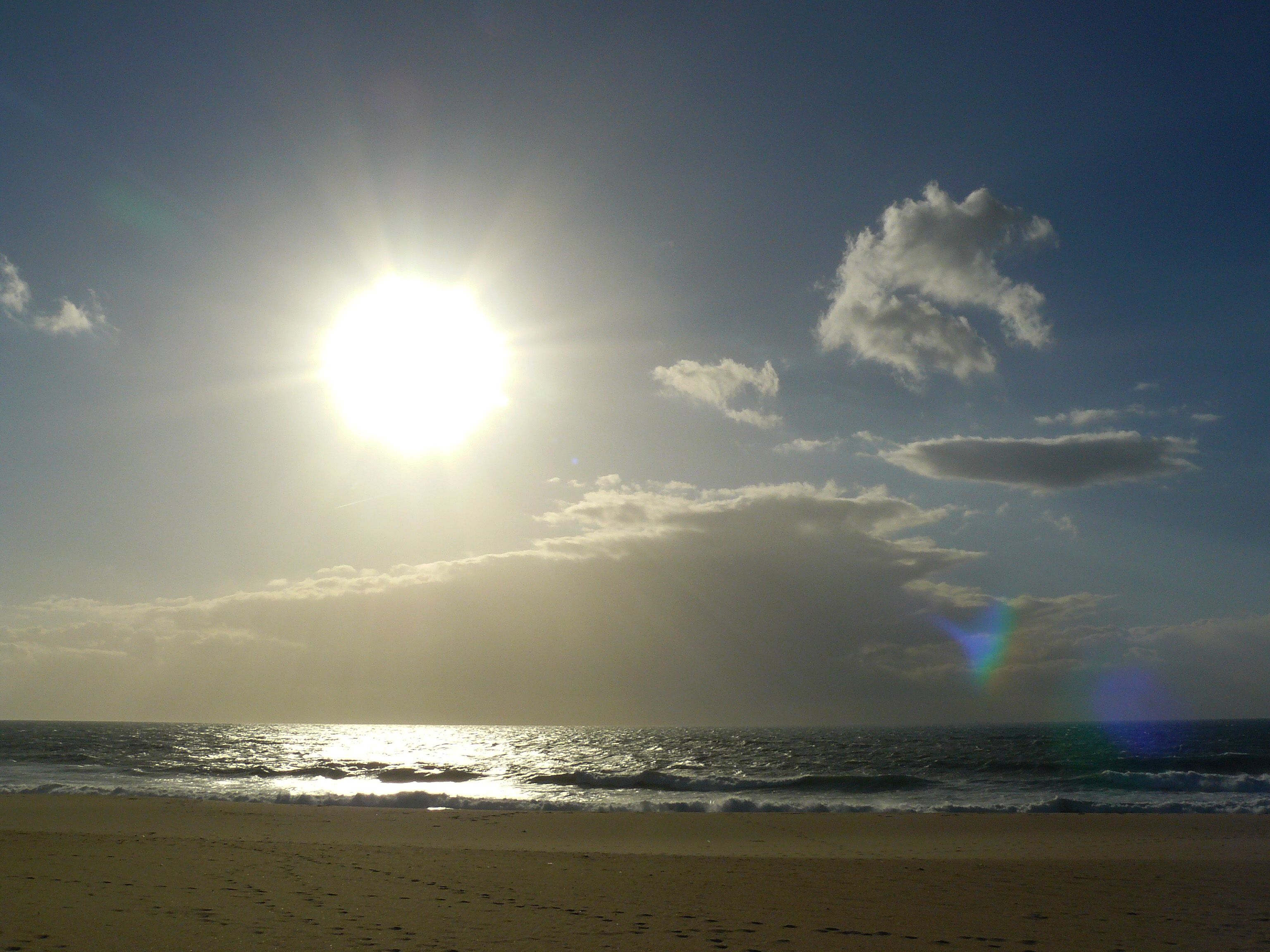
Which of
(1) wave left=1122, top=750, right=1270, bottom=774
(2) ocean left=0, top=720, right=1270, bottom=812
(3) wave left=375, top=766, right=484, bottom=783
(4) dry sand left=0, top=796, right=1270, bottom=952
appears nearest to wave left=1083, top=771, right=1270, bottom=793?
(2) ocean left=0, top=720, right=1270, bottom=812

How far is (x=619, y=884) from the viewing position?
1443 cm

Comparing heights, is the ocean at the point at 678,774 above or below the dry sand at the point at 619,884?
below

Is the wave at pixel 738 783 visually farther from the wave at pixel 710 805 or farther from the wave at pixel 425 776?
the wave at pixel 710 805

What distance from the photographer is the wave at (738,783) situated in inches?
1388

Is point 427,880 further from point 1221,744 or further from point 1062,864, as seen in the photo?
point 1221,744

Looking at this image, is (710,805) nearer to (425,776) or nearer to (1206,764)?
(425,776)

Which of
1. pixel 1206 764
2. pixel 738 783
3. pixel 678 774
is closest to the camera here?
pixel 738 783

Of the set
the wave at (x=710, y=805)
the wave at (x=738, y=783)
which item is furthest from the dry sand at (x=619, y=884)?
the wave at (x=738, y=783)

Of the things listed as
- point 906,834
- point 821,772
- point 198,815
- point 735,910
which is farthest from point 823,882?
point 821,772

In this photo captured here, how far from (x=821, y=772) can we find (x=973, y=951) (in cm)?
3319

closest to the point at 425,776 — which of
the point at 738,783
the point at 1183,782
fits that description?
the point at 738,783

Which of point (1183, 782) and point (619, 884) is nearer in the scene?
point (619, 884)

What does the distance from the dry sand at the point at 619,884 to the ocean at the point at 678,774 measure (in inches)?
212

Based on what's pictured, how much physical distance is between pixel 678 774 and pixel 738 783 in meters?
3.81
